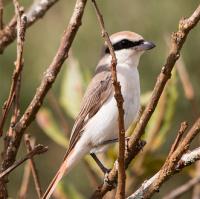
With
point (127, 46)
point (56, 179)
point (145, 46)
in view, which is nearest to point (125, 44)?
point (127, 46)

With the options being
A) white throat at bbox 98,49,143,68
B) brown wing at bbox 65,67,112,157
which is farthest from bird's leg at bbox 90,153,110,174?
white throat at bbox 98,49,143,68

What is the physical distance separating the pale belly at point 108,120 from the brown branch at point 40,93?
2.26 ft

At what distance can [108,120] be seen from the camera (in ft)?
9.66

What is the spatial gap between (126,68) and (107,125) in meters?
0.28

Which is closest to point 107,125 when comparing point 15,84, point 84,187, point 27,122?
point 27,122

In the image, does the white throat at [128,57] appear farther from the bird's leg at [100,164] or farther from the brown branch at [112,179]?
the brown branch at [112,179]

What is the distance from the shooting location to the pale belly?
2871 mm

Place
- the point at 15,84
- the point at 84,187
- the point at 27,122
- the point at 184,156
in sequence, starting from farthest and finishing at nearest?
the point at 84,187
the point at 27,122
the point at 15,84
the point at 184,156

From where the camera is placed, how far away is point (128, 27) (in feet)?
22.4

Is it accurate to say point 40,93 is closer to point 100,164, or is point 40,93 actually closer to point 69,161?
point 69,161

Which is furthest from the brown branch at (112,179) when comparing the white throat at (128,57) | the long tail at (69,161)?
the white throat at (128,57)

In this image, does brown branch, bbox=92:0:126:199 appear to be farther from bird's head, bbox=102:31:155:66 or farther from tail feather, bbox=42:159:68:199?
bird's head, bbox=102:31:155:66

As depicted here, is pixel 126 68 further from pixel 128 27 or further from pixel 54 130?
pixel 128 27

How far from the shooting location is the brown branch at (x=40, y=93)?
2.09 meters
